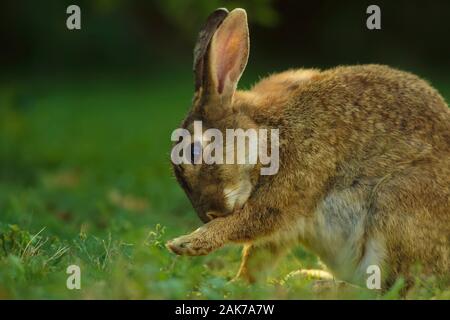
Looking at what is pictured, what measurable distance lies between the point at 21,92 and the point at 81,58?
679 cm

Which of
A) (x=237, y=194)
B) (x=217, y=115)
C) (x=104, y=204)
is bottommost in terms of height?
(x=104, y=204)

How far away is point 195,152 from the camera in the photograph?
6.18 meters

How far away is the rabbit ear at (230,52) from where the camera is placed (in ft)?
20.9

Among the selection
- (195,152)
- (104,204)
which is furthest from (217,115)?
(104,204)

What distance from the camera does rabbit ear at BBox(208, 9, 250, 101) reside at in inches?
251

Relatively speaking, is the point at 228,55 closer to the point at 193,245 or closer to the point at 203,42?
the point at 203,42

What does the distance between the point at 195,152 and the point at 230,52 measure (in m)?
0.80

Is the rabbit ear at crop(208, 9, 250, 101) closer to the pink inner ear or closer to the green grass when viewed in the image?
the pink inner ear

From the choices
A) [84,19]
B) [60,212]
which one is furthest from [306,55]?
[60,212]

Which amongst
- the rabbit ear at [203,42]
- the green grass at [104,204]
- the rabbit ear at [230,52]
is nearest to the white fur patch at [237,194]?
the green grass at [104,204]

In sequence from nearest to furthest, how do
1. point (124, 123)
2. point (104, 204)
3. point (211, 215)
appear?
point (211, 215), point (104, 204), point (124, 123)

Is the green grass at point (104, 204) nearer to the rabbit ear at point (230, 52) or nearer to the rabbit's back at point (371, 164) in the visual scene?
the rabbit's back at point (371, 164)

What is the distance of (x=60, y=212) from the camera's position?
9430 millimetres

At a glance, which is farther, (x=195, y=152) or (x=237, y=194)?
(x=237, y=194)
